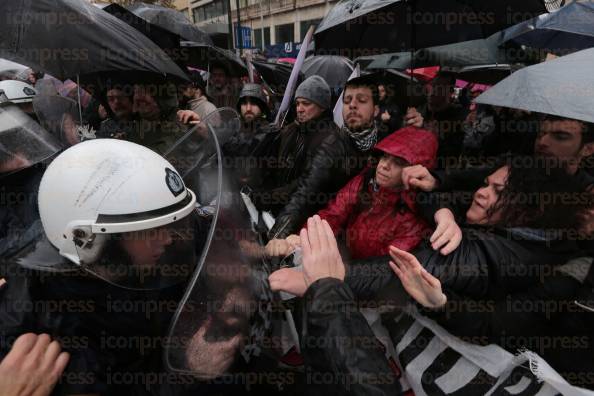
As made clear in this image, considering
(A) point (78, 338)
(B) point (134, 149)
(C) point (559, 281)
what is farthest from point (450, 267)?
(A) point (78, 338)

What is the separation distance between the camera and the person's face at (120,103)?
134 inches

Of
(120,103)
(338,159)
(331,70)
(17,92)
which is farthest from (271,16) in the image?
(338,159)

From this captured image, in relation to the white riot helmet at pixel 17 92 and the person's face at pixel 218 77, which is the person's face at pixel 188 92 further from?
the white riot helmet at pixel 17 92

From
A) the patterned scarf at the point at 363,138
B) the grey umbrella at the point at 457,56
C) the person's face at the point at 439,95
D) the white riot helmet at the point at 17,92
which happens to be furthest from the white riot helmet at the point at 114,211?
the grey umbrella at the point at 457,56

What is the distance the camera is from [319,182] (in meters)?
2.54

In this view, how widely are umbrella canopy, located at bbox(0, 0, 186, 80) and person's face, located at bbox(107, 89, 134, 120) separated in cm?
105

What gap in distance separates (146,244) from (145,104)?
239 cm

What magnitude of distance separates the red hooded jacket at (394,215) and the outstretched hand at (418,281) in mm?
507

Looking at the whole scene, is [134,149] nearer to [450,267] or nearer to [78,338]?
[78,338]

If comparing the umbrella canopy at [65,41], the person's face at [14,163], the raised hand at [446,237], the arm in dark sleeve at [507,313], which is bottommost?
the arm in dark sleeve at [507,313]

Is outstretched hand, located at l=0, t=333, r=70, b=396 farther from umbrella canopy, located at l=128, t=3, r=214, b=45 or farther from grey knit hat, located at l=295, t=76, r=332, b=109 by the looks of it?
umbrella canopy, located at l=128, t=3, r=214, b=45

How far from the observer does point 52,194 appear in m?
1.33

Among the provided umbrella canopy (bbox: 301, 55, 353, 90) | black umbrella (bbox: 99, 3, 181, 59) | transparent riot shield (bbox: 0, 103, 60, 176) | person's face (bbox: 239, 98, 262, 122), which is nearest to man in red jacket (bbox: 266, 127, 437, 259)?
transparent riot shield (bbox: 0, 103, 60, 176)

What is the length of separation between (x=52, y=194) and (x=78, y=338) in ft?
1.87
